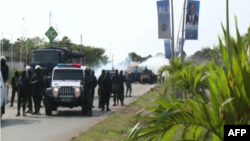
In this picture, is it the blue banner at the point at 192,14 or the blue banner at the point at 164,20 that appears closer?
the blue banner at the point at 164,20

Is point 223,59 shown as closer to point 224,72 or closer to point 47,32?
point 224,72

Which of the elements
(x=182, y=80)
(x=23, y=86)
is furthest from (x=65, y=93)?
(x=182, y=80)

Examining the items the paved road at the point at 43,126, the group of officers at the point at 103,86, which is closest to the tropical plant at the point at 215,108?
the paved road at the point at 43,126

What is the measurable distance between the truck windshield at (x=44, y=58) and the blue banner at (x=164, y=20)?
8.25 metres

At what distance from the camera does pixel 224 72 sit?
16.6 ft

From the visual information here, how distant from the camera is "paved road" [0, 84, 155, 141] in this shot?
1268cm

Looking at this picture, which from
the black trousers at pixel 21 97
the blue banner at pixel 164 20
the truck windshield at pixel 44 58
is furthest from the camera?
the truck windshield at pixel 44 58

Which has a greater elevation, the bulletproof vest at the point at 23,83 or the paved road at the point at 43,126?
the bulletproof vest at the point at 23,83

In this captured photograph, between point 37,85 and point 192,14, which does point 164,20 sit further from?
point 37,85

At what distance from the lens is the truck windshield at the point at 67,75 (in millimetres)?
19953

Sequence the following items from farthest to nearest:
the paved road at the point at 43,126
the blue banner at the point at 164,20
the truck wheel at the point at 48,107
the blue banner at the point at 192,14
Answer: the blue banner at the point at 192,14 < the blue banner at the point at 164,20 < the truck wheel at the point at 48,107 < the paved road at the point at 43,126

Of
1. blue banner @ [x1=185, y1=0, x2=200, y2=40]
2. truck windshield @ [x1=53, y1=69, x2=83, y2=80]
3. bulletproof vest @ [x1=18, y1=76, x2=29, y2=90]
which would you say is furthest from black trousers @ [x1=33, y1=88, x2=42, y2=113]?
blue banner @ [x1=185, y1=0, x2=200, y2=40]

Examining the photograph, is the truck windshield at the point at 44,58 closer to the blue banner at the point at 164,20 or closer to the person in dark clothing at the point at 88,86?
the blue banner at the point at 164,20

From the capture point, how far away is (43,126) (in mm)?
15172
